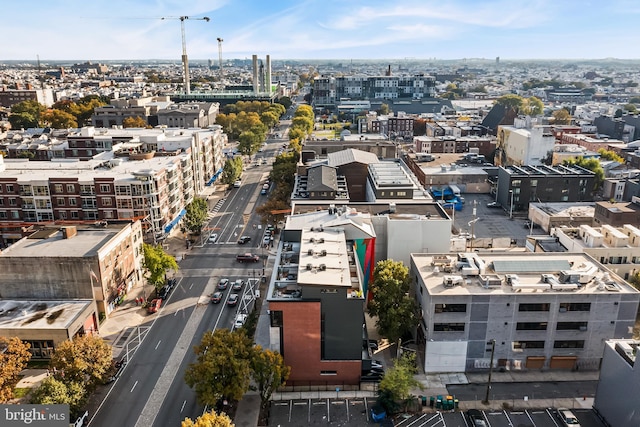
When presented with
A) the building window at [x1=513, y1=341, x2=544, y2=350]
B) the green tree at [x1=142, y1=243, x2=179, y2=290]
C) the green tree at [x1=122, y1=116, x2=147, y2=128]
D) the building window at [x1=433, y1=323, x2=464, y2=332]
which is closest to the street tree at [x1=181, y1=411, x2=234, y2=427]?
the building window at [x1=433, y1=323, x2=464, y2=332]

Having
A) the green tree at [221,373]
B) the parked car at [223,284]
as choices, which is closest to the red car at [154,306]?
the parked car at [223,284]

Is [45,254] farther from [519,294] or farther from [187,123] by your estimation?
[187,123]

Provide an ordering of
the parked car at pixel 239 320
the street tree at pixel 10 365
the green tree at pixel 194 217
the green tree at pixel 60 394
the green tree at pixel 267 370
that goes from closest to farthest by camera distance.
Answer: the green tree at pixel 60 394 → the street tree at pixel 10 365 → the green tree at pixel 267 370 → the parked car at pixel 239 320 → the green tree at pixel 194 217

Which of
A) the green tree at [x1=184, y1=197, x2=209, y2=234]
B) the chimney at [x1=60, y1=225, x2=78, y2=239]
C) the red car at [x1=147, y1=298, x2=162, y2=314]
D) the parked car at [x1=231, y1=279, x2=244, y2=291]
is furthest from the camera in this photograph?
the green tree at [x1=184, y1=197, x2=209, y2=234]

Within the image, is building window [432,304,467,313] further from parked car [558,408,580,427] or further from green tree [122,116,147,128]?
green tree [122,116,147,128]

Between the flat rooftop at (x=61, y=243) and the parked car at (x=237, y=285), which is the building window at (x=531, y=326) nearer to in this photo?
the parked car at (x=237, y=285)
